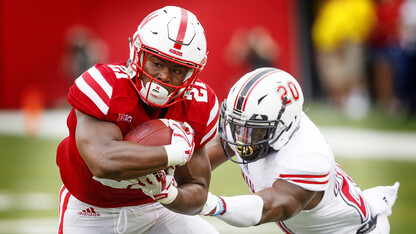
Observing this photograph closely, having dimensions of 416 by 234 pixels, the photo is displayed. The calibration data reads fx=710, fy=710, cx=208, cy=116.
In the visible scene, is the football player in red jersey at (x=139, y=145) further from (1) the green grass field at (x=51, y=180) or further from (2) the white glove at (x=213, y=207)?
(1) the green grass field at (x=51, y=180)

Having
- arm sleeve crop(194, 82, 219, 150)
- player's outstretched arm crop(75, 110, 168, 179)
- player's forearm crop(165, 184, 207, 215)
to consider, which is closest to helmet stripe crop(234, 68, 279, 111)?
arm sleeve crop(194, 82, 219, 150)

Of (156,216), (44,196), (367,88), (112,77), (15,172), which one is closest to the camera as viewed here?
(112,77)

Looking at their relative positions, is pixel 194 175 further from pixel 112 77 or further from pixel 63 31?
pixel 63 31

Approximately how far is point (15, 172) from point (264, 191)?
6.03m

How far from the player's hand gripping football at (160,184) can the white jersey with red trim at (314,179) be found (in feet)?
2.19

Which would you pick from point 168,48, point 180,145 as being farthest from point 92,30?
point 180,145

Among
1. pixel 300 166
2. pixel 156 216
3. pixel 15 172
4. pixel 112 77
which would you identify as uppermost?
pixel 112 77

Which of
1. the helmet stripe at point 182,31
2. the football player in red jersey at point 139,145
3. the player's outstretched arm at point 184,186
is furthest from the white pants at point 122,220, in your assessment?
the helmet stripe at point 182,31

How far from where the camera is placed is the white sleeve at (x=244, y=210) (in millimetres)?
3660

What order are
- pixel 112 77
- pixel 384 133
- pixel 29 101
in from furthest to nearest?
pixel 29 101
pixel 384 133
pixel 112 77

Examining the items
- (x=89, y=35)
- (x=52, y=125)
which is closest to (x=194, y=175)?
(x=52, y=125)

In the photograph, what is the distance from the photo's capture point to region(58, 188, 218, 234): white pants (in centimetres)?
403

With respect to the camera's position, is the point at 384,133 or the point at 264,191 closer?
the point at 264,191

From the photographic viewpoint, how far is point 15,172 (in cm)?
915
